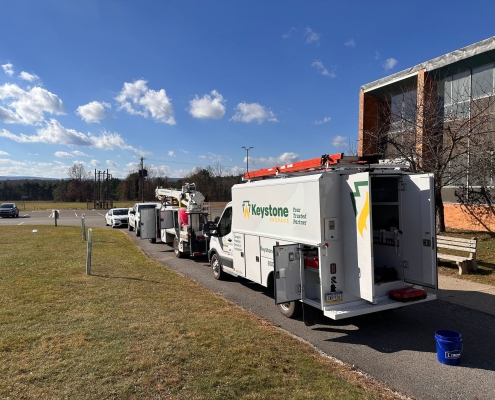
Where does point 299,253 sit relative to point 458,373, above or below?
above

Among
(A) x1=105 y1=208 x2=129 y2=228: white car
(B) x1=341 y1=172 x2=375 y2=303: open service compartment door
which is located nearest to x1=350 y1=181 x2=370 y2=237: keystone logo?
(B) x1=341 y1=172 x2=375 y2=303: open service compartment door

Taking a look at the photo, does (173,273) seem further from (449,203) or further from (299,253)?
(449,203)

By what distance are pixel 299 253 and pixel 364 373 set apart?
6.58ft

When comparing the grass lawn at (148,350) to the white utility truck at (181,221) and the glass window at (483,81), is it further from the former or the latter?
the glass window at (483,81)

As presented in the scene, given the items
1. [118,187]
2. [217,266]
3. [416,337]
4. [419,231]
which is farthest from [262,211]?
[118,187]

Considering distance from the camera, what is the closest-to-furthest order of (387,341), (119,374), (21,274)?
(119,374), (387,341), (21,274)

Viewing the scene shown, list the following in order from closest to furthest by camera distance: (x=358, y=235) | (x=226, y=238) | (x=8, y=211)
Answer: (x=358, y=235) → (x=226, y=238) → (x=8, y=211)

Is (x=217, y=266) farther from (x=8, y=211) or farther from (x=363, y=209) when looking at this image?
(x=8, y=211)

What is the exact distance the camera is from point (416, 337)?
554 centimetres

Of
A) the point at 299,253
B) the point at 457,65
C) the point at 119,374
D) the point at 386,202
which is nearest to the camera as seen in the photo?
the point at 119,374

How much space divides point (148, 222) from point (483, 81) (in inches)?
647

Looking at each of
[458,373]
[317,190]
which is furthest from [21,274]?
[458,373]

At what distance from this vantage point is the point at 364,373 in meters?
4.37

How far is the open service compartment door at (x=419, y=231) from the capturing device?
5.46m
